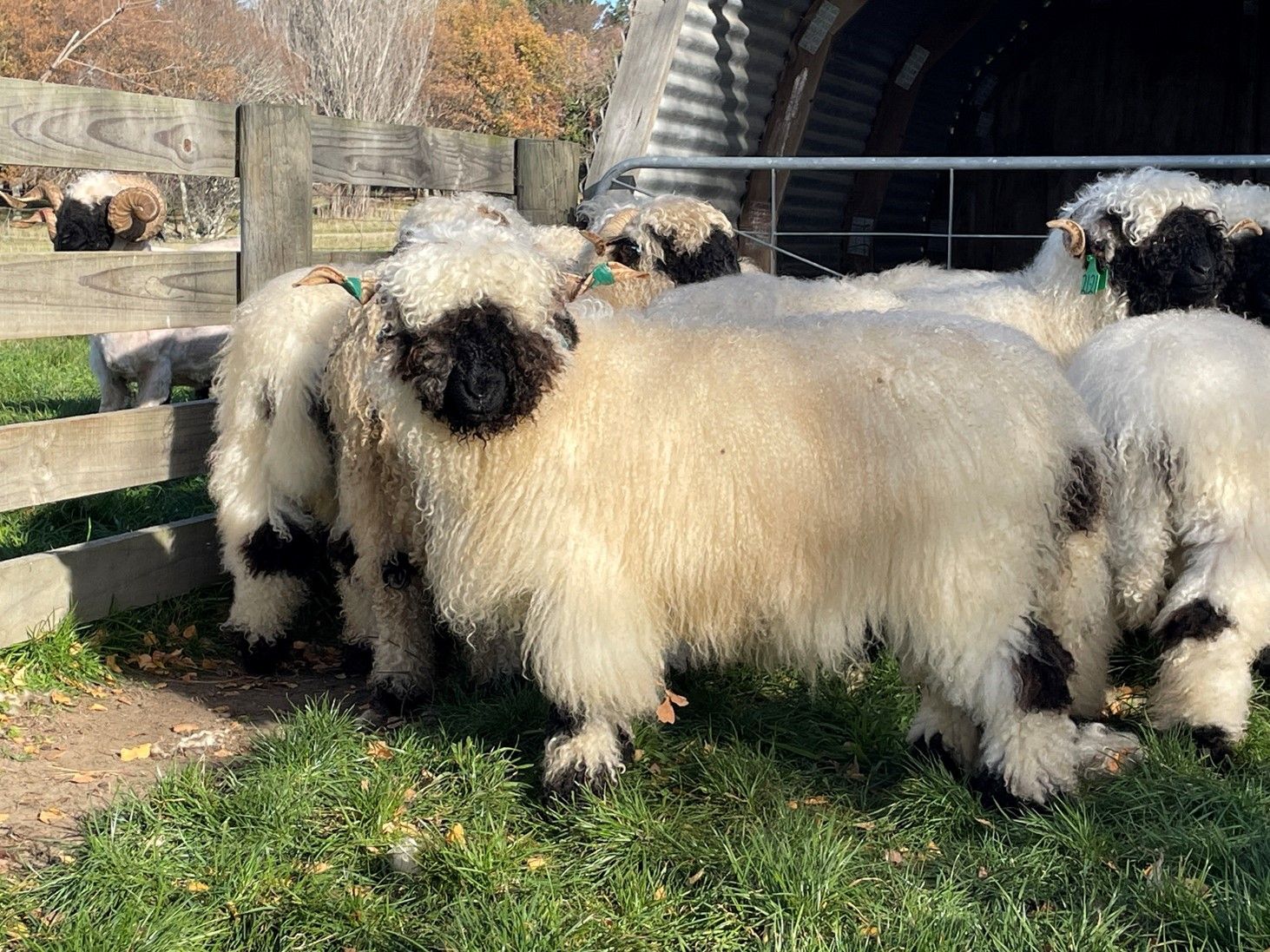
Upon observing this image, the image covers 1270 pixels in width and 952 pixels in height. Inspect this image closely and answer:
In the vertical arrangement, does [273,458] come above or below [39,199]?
below

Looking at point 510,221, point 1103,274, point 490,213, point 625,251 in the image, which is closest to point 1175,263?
point 1103,274

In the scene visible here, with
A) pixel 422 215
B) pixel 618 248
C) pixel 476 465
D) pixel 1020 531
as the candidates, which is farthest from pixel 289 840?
pixel 618 248

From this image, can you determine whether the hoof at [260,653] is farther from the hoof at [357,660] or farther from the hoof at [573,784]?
the hoof at [573,784]

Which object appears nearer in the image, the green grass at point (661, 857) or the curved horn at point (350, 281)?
the green grass at point (661, 857)

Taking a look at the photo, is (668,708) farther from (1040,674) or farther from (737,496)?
(1040,674)

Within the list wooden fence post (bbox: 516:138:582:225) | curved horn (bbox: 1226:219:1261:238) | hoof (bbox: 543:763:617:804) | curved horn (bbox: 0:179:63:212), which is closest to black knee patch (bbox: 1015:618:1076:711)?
hoof (bbox: 543:763:617:804)

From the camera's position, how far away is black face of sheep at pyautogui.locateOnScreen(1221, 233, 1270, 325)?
5.22 m

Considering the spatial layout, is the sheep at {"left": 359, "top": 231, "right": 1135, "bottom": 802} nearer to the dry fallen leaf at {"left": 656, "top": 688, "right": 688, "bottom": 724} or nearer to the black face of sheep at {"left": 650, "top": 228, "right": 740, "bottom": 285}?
the dry fallen leaf at {"left": 656, "top": 688, "right": 688, "bottom": 724}

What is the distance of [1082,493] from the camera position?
3.76 m

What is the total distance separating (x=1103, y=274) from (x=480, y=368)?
9.93ft

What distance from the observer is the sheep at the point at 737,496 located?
3.61 m

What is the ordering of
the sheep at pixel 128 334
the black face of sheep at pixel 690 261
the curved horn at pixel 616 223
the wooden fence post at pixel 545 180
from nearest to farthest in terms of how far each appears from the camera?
the black face of sheep at pixel 690 261, the curved horn at pixel 616 223, the sheep at pixel 128 334, the wooden fence post at pixel 545 180

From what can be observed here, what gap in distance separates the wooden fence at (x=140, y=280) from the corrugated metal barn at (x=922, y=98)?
281cm

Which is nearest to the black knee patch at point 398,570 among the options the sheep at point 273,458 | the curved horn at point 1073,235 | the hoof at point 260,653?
the sheep at point 273,458
